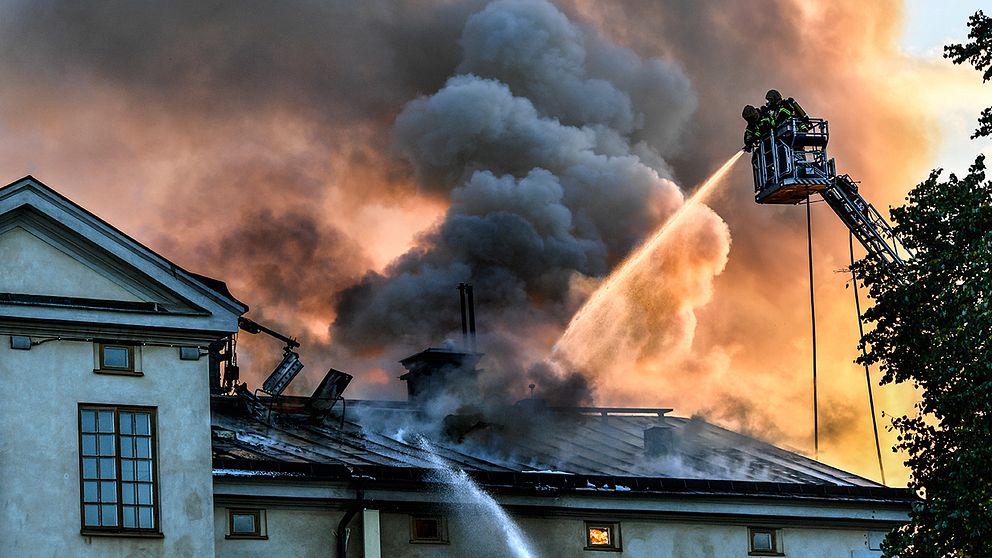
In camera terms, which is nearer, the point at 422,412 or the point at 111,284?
the point at 111,284

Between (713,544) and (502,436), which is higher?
(502,436)

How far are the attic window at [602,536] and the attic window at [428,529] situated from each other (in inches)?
110

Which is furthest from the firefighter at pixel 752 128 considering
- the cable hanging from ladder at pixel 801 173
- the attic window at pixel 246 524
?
the attic window at pixel 246 524

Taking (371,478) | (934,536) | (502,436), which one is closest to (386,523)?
(371,478)

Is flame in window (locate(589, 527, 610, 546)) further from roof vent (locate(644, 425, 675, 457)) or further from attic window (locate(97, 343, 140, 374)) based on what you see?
attic window (locate(97, 343, 140, 374))

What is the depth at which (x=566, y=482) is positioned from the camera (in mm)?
31703

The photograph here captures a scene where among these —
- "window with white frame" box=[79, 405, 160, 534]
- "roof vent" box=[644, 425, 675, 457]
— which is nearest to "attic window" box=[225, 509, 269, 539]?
"window with white frame" box=[79, 405, 160, 534]

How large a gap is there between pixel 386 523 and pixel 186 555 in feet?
14.0

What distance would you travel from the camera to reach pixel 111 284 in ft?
91.9

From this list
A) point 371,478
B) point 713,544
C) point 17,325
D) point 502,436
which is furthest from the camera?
point 502,436

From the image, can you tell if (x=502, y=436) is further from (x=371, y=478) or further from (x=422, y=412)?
(x=371, y=478)

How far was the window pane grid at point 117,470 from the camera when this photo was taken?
26.8m

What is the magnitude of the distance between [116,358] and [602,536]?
9.50 metres

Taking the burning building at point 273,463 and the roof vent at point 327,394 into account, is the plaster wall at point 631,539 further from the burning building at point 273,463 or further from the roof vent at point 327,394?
the roof vent at point 327,394
